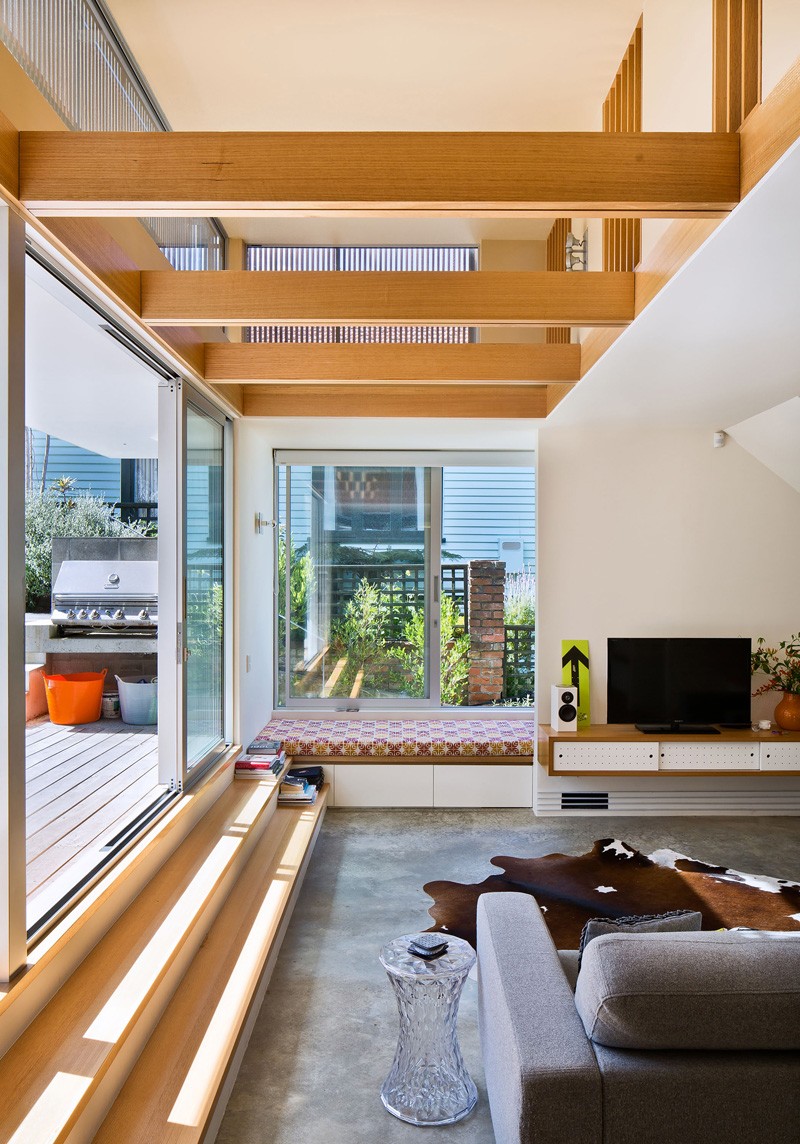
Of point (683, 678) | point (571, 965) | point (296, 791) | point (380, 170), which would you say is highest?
point (380, 170)

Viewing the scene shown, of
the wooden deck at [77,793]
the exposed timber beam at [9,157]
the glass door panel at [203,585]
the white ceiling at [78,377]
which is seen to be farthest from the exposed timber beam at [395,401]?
the exposed timber beam at [9,157]

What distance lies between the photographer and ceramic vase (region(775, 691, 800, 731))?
489 cm

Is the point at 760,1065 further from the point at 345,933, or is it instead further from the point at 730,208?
the point at 345,933

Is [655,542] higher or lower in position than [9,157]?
lower

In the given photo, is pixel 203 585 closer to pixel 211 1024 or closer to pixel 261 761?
pixel 261 761

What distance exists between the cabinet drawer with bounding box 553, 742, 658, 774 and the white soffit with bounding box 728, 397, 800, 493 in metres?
1.82

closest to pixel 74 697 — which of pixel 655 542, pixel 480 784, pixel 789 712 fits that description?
pixel 480 784

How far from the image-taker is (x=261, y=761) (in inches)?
181

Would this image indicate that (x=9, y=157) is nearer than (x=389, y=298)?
Yes

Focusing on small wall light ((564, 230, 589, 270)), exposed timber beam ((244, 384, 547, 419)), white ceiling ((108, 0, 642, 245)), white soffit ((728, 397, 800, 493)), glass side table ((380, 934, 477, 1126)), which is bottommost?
glass side table ((380, 934, 477, 1126))

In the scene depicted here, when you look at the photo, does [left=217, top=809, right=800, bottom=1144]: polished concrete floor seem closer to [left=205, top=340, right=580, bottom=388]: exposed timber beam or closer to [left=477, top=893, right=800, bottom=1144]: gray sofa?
[left=477, top=893, right=800, bottom=1144]: gray sofa

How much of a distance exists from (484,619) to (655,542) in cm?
138

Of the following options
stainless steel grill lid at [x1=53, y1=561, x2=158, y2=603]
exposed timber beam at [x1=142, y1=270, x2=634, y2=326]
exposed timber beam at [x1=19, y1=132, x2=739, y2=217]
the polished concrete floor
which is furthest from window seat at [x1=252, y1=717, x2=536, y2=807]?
exposed timber beam at [x1=19, y1=132, x2=739, y2=217]

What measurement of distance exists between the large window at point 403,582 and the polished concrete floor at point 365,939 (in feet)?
3.67
